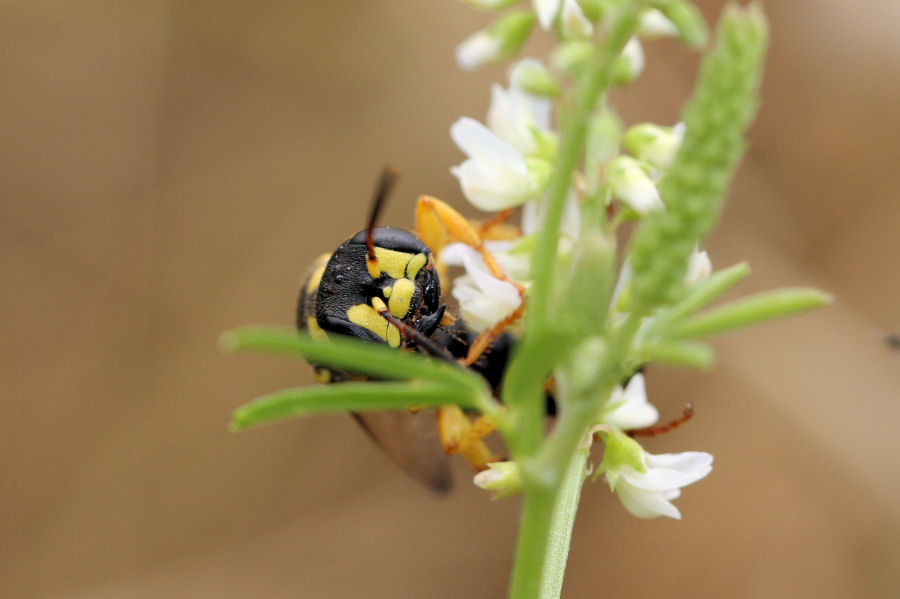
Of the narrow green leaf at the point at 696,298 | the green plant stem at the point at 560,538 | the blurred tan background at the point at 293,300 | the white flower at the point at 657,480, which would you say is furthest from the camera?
the blurred tan background at the point at 293,300

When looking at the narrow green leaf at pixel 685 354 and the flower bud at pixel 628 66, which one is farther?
the flower bud at pixel 628 66

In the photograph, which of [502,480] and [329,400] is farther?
[502,480]

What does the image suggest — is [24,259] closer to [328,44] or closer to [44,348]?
[44,348]

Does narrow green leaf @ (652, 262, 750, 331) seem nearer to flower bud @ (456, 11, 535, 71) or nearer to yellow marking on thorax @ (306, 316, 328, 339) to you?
flower bud @ (456, 11, 535, 71)

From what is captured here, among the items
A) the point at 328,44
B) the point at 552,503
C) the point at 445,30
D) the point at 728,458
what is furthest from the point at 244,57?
the point at 552,503

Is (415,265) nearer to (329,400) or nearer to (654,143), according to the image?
(654,143)

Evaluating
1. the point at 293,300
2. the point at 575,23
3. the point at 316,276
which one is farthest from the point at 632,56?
the point at 293,300

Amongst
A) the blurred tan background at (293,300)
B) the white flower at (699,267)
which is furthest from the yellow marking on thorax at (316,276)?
the blurred tan background at (293,300)

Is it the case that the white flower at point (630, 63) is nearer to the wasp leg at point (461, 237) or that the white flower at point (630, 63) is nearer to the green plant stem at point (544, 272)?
the green plant stem at point (544, 272)
